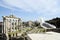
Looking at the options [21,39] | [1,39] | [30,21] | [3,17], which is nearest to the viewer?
[21,39]

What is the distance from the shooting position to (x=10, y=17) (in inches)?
878

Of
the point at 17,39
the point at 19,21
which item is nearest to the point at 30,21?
the point at 19,21

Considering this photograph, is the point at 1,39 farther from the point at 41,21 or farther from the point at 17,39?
the point at 41,21

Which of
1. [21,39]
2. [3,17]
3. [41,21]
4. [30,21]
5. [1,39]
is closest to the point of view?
[21,39]

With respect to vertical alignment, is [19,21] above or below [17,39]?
above

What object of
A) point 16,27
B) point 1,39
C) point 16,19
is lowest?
point 1,39

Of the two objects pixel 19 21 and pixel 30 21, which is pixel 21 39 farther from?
pixel 30 21

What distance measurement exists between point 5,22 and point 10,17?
1.38 m

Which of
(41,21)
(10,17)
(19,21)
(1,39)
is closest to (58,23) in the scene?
(41,21)

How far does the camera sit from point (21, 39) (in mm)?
13742

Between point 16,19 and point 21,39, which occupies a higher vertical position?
Answer: point 16,19

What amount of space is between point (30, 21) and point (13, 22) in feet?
48.4

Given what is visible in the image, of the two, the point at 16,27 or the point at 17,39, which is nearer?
the point at 17,39

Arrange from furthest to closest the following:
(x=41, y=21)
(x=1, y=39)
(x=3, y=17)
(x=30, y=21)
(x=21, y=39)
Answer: (x=30, y=21) < (x=41, y=21) < (x=3, y=17) < (x=1, y=39) < (x=21, y=39)
